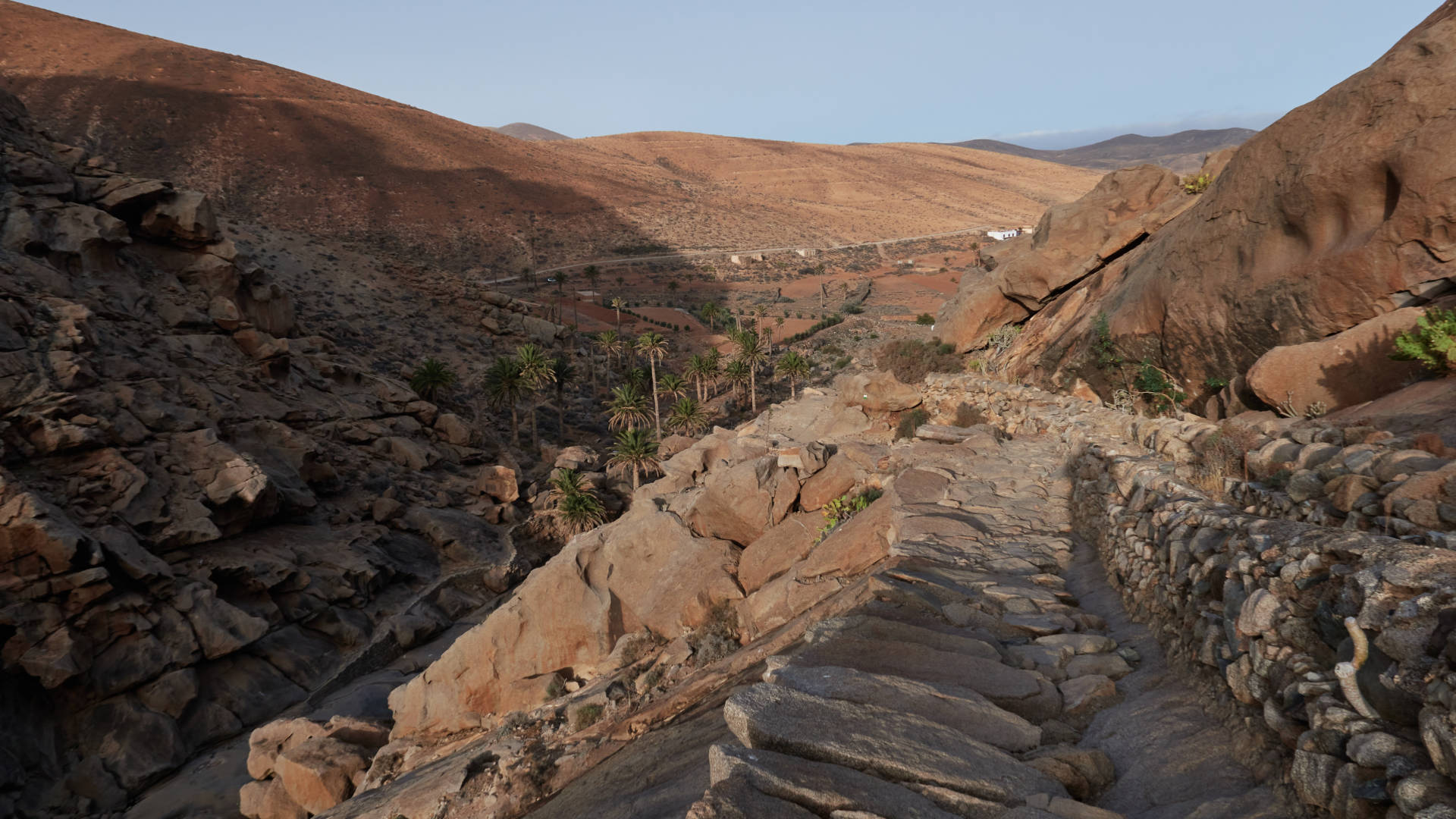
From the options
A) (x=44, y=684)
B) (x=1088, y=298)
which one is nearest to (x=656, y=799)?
(x=1088, y=298)

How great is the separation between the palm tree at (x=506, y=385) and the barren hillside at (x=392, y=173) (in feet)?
148

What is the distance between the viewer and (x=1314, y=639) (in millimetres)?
4004

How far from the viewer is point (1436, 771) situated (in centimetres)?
290

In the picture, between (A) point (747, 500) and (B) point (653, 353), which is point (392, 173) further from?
(A) point (747, 500)

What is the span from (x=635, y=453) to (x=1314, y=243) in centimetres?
3056

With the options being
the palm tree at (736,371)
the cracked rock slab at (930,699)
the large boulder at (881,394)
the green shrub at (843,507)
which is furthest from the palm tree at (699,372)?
the cracked rock slab at (930,699)

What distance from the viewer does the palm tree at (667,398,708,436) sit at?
143ft

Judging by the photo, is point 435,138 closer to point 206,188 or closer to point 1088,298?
point 206,188

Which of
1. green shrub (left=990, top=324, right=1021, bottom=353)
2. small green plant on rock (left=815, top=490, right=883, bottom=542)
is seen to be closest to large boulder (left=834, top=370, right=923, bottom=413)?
green shrub (left=990, top=324, right=1021, bottom=353)

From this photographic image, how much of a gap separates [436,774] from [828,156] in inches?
6691

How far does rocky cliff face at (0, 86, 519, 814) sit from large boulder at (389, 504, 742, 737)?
13.7 meters

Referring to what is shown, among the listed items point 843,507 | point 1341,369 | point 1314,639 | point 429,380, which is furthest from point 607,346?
point 1314,639

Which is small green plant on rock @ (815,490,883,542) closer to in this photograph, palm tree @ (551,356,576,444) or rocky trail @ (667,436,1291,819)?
rocky trail @ (667,436,1291,819)

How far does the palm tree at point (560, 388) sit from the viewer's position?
4929 cm
